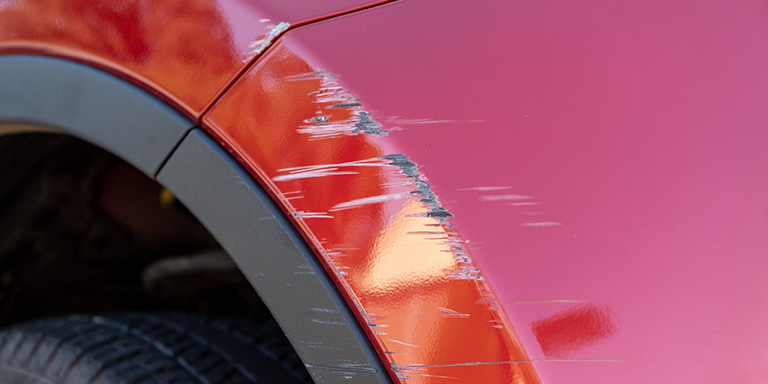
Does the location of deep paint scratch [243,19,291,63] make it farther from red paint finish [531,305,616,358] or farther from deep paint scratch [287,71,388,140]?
red paint finish [531,305,616,358]

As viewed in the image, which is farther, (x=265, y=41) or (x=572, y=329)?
(x=265, y=41)

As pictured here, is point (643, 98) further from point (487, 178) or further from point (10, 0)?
point (10, 0)

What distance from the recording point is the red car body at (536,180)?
1.99 ft

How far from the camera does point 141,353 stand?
1.00m

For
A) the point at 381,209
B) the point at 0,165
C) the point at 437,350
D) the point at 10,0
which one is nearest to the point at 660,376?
the point at 437,350

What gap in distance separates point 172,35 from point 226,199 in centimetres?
25

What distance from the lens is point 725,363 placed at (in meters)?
0.60

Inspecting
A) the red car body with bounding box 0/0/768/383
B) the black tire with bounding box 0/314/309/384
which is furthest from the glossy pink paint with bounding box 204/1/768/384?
the black tire with bounding box 0/314/309/384

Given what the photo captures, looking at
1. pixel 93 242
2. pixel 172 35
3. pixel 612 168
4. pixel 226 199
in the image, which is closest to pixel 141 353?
pixel 226 199

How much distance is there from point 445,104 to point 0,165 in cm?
110

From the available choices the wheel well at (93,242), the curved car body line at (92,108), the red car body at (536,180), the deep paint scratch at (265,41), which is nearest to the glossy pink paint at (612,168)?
the red car body at (536,180)

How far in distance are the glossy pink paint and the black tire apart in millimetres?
604

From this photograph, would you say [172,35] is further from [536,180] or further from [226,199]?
[536,180]

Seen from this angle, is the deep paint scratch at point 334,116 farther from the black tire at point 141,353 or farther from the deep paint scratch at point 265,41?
the black tire at point 141,353
